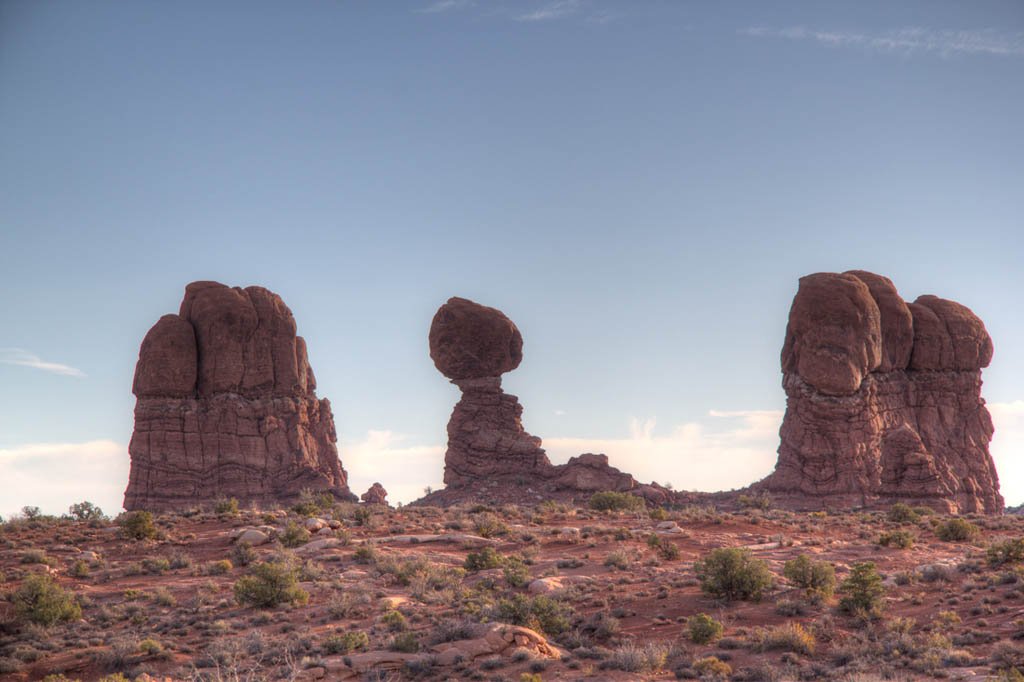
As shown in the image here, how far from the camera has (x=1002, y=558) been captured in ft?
73.6

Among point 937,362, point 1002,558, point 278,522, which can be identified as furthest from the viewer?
point 937,362

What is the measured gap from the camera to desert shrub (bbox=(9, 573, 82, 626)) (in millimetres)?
18547

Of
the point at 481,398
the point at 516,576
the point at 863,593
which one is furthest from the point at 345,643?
the point at 481,398

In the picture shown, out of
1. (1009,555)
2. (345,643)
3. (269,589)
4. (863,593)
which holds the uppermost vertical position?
(269,589)

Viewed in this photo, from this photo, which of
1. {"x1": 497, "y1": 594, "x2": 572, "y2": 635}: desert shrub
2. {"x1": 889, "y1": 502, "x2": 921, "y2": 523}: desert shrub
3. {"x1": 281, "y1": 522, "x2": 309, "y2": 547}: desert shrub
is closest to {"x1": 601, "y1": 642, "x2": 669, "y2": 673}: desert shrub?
{"x1": 497, "y1": 594, "x2": 572, "y2": 635}: desert shrub

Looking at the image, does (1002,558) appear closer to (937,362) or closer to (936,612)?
(936,612)

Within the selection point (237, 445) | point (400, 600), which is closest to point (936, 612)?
point (400, 600)

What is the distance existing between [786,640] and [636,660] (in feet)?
10.7

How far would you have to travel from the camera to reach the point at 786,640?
54.5ft

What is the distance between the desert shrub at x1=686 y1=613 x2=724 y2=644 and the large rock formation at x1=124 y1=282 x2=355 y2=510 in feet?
116

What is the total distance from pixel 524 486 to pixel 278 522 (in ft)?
67.7

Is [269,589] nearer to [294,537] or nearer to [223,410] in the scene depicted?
[294,537]

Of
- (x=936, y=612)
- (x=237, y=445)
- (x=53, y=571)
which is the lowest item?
(x=936, y=612)

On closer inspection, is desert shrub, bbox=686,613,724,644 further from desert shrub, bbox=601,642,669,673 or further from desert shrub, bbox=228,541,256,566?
desert shrub, bbox=228,541,256,566
